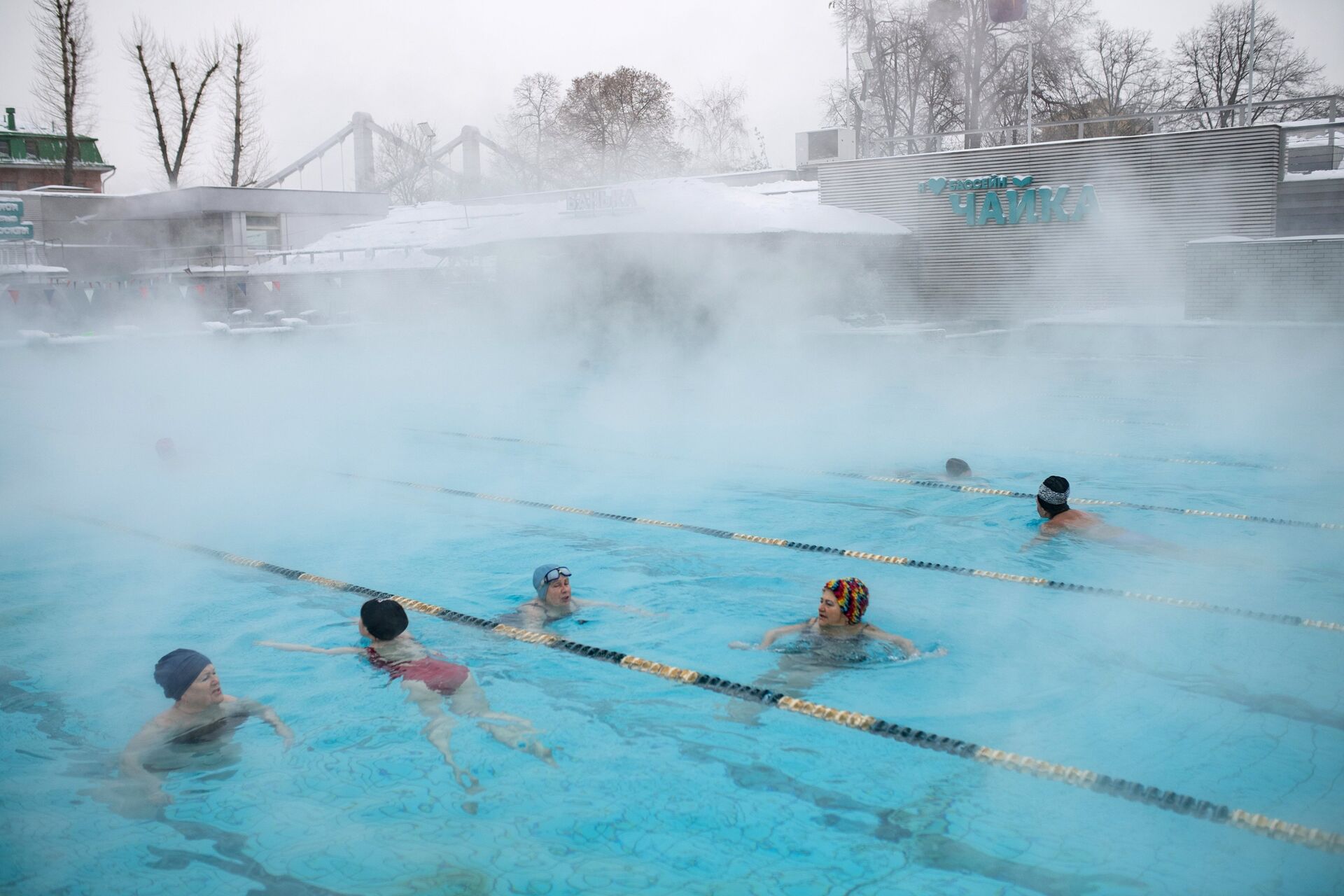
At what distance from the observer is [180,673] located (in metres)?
3.66

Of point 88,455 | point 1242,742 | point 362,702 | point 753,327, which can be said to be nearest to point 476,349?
point 753,327

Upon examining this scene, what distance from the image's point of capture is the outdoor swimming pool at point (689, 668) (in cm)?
298

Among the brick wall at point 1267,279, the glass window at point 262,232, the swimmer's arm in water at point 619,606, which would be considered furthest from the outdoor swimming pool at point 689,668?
the glass window at point 262,232

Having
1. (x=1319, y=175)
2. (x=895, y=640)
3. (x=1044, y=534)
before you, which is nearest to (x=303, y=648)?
(x=895, y=640)

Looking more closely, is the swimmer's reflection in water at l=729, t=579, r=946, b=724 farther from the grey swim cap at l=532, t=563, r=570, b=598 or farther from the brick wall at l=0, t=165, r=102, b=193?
the brick wall at l=0, t=165, r=102, b=193

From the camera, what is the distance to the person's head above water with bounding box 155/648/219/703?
366 cm

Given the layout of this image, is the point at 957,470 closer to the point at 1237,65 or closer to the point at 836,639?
the point at 836,639

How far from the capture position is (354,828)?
10.4 feet

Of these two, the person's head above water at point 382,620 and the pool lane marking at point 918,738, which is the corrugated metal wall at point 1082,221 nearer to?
the pool lane marking at point 918,738

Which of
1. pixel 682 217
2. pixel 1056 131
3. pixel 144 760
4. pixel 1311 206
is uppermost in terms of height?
pixel 1056 131

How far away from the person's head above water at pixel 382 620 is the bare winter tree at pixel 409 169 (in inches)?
1704

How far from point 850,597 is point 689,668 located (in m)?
0.75

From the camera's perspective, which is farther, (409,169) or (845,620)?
(409,169)

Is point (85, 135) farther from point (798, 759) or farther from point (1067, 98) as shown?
point (798, 759)
